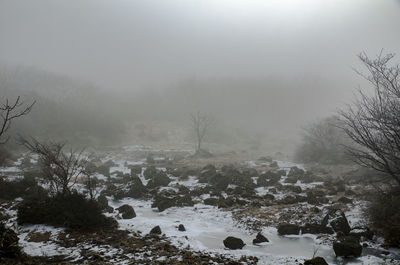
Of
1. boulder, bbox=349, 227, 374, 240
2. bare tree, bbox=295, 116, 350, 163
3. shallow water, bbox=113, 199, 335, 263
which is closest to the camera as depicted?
shallow water, bbox=113, 199, 335, 263

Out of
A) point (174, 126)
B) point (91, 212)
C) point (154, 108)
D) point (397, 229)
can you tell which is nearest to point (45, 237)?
point (91, 212)

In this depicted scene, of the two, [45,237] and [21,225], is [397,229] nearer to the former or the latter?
[45,237]

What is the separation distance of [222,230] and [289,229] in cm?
282

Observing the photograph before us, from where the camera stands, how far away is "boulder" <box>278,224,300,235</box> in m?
11.6

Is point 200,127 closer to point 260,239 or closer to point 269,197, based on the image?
point 269,197

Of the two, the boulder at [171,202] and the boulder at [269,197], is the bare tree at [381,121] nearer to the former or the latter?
the boulder at [269,197]

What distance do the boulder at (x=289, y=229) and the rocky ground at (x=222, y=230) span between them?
0.13 feet

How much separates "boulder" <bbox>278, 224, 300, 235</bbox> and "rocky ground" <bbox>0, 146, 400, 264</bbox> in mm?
38

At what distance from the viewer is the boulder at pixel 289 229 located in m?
11.6

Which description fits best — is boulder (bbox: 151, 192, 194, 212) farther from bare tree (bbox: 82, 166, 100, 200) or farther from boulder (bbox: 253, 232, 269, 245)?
boulder (bbox: 253, 232, 269, 245)

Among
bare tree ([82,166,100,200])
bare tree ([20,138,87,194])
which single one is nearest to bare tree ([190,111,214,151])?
bare tree ([82,166,100,200])

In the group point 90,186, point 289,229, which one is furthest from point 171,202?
point 289,229

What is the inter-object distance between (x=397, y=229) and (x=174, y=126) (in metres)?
62.9

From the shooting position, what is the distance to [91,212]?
38.1 ft
